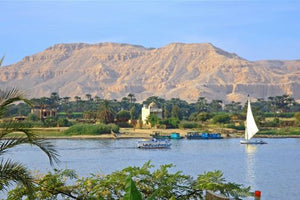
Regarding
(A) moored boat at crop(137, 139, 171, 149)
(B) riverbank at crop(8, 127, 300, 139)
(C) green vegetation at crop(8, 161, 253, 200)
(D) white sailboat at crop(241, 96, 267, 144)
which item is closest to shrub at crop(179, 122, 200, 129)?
(B) riverbank at crop(8, 127, 300, 139)

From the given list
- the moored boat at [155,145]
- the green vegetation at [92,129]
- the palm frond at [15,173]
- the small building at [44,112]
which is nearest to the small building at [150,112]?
the green vegetation at [92,129]

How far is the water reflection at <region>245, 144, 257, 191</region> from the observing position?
3308cm

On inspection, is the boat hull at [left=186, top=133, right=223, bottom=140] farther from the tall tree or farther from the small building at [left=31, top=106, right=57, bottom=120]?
the small building at [left=31, top=106, right=57, bottom=120]

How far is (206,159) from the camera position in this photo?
151 feet

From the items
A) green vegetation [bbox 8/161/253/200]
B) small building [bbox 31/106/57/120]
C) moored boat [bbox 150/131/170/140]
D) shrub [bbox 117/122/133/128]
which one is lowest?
moored boat [bbox 150/131/170/140]

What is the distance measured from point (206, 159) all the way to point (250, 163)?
3.94 meters

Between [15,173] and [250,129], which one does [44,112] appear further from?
[15,173]

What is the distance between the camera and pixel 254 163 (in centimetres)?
4400

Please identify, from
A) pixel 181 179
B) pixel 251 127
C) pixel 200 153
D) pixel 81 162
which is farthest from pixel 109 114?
pixel 181 179

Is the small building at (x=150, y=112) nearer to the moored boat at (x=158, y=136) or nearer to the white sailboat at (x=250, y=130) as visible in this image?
the moored boat at (x=158, y=136)

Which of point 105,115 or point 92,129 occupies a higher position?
point 105,115

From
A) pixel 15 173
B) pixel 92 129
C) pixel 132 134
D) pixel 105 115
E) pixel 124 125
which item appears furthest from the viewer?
pixel 124 125

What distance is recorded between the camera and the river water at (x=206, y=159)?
33.1 m

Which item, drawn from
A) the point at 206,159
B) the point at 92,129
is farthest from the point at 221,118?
the point at 206,159
